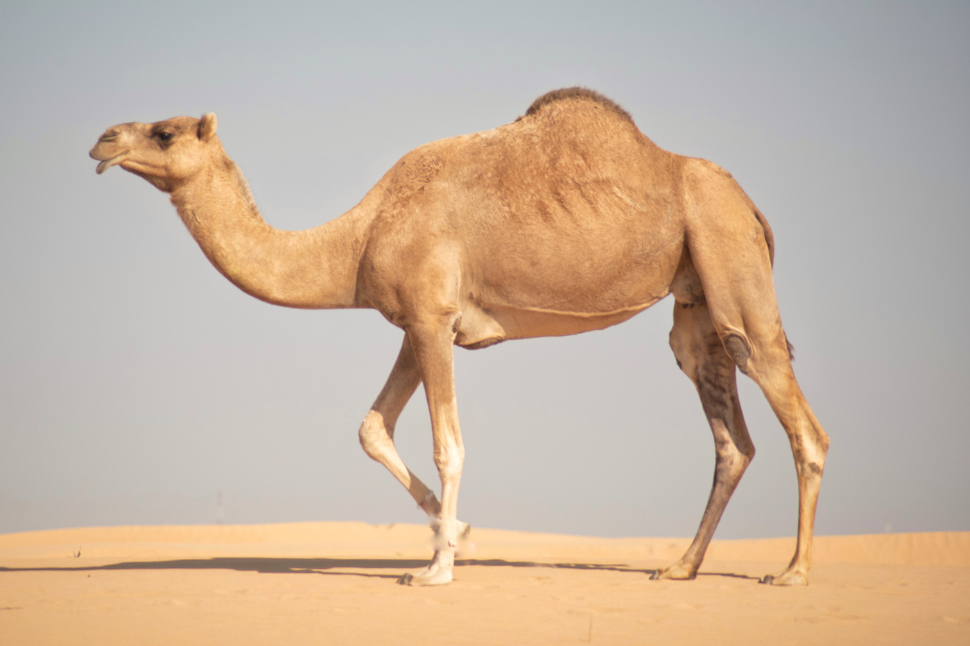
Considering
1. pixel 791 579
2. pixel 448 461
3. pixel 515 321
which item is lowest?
pixel 791 579

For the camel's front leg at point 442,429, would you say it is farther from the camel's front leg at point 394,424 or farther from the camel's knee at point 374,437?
the camel's knee at point 374,437

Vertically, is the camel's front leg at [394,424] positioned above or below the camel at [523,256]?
below

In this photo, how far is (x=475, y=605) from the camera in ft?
20.6

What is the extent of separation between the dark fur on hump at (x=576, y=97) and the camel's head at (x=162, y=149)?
284 centimetres

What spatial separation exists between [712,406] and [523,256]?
81.2 inches

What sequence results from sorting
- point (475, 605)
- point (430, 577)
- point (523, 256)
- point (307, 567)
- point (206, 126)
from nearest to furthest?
point (475, 605) < point (430, 577) < point (523, 256) < point (206, 126) < point (307, 567)

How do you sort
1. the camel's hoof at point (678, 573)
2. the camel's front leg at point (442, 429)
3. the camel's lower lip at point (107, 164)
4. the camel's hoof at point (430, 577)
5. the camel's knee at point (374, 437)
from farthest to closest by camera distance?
1. the camel's knee at point (374, 437)
2. the camel's lower lip at point (107, 164)
3. the camel's hoof at point (678, 573)
4. the camel's front leg at point (442, 429)
5. the camel's hoof at point (430, 577)

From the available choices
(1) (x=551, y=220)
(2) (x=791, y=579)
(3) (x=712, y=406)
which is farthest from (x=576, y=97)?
(2) (x=791, y=579)

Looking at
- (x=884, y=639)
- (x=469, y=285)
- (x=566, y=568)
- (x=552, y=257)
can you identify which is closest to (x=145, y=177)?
(x=469, y=285)

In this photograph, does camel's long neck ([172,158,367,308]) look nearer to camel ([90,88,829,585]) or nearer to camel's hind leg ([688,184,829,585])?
camel ([90,88,829,585])

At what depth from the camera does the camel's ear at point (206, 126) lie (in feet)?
27.0

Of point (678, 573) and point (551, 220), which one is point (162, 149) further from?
point (678, 573)

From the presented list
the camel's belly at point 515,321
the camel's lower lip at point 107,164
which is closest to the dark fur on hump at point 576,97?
the camel's belly at point 515,321

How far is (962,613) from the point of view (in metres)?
6.13
